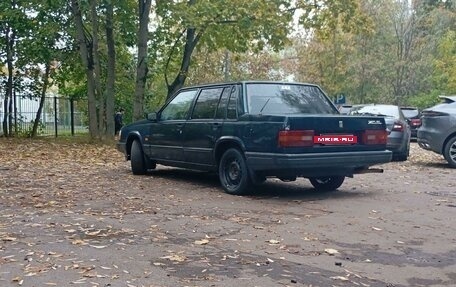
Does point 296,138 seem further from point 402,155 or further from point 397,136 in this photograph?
point 402,155

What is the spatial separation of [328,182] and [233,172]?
160cm

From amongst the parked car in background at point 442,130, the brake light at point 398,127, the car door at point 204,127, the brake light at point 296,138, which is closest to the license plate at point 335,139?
the brake light at point 296,138

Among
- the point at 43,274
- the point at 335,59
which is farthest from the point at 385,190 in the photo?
the point at 335,59

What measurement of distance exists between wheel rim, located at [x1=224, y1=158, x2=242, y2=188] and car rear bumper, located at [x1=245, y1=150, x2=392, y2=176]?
0.40m

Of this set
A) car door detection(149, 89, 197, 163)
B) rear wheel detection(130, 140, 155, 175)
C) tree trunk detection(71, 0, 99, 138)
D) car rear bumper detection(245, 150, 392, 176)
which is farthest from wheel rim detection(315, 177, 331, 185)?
tree trunk detection(71, 0, 99, 138)

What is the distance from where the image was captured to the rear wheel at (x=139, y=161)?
36.8 ft

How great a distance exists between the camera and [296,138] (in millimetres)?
7902

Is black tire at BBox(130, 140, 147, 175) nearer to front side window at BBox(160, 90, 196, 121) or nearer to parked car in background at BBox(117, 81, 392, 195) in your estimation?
parked car in background at BBox(117, 81, 392, 195)

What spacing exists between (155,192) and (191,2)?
40.6 ft

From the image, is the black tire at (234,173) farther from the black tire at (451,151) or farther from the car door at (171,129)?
the black tire at (451,151)

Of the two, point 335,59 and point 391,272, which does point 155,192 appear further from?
point 335,59

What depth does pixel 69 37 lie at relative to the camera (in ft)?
75.7

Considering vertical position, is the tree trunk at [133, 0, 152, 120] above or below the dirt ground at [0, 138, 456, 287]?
above

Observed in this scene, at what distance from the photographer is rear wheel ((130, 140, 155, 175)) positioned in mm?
11227
